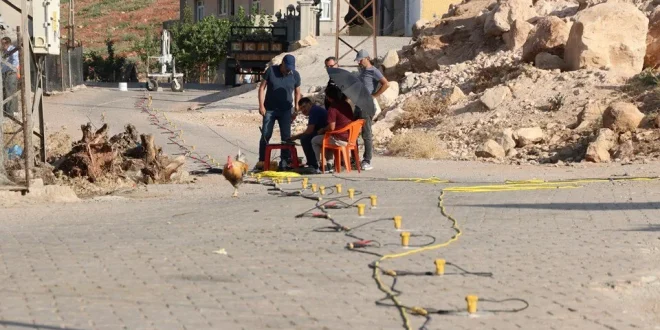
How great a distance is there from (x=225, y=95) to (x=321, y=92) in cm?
1002

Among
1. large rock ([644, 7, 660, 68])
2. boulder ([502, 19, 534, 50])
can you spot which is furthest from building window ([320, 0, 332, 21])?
large rock ([644, 7, 660, 68])

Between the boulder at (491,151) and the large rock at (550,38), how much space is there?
19.9 feet

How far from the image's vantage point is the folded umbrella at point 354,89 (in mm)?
15648

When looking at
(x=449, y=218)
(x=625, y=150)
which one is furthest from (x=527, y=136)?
(x=449, y=218)

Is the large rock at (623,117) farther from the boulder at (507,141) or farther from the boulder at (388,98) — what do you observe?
the boulder at (388,98)

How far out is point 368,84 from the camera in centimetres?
1675

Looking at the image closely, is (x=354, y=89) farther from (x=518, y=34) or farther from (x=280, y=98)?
(x=518, y=34)

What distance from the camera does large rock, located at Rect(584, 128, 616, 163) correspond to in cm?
1795

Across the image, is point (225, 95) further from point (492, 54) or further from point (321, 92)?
point (492, 54)

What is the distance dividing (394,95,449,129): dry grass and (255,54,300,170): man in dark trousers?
7710 millimetres

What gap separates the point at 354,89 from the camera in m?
15.7

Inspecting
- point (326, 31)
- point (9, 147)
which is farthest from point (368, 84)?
point (326, 31)

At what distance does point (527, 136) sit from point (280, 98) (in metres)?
5.61

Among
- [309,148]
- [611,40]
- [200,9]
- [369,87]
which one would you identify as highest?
[200,9]
